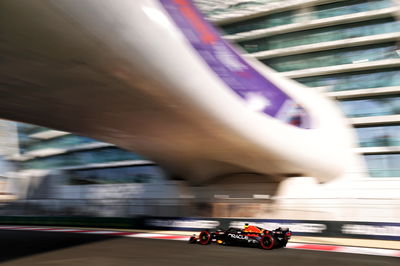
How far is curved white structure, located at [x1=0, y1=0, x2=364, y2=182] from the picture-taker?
7.74m

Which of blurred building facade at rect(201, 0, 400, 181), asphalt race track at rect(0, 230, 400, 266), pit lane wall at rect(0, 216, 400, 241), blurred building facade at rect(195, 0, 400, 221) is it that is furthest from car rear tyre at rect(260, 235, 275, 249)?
blurred building facade at rect(201, 0, 400, 181)

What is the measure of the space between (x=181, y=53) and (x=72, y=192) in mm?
35566

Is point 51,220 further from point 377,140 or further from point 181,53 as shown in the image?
point 377,140

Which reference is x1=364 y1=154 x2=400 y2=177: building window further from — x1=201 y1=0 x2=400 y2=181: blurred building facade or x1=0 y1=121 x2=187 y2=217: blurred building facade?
x1=0 y1=121 x2=187 y2=217: blurred building facade

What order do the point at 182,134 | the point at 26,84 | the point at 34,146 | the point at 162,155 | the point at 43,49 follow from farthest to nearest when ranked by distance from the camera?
the point at 34,146, the point at 162,155, the point at 182,134, the point at 26,84, the point at 43,49

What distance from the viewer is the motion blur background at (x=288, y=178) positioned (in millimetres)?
16547

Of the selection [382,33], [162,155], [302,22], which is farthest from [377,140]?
[162,155]

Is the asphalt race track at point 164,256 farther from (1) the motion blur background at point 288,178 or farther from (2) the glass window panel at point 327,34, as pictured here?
(2) the glass window panel at point 327,34

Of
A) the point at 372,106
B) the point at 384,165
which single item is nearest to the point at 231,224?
the point at 384,165

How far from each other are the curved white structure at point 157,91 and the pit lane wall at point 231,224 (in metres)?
3.09

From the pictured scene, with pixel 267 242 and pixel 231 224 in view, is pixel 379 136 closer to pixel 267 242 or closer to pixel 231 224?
pixel 231 224

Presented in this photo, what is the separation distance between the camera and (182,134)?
14.7 meters

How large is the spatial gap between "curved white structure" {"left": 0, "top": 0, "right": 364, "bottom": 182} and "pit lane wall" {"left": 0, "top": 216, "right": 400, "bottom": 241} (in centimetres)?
309

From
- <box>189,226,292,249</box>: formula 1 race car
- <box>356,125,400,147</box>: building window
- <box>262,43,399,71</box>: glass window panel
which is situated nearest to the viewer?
<box>189,226,292,249</box>: formula 1 race car
